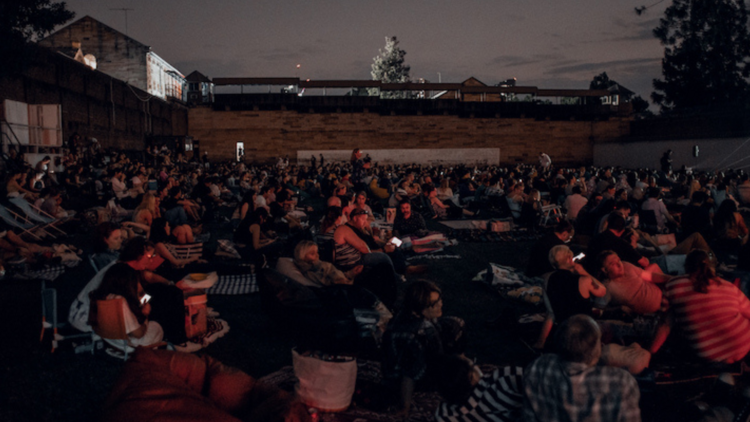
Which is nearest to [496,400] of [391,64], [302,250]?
[302,250]

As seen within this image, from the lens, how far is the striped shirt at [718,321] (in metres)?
4.01

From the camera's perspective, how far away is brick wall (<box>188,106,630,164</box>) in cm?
3678

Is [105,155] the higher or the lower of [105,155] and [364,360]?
the higher

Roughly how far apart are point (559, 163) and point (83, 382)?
3964 centimetres

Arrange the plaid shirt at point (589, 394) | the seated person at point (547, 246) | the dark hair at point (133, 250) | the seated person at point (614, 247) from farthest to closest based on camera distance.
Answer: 1. the seated person at point (547, 246)
2. the seated person at point (614, 247)
3. the dark hair at point (133, 250)
4. the plaid shirt at point (589, 394)

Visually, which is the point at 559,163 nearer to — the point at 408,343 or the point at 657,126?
the point at 657,126

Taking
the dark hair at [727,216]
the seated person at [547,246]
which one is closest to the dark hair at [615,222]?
the seated person at [547,246]

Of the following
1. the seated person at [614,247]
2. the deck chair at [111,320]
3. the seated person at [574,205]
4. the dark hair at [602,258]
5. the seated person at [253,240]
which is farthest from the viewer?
the seated person at [574,205]

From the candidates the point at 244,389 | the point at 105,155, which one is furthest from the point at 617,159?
the point at 244,389

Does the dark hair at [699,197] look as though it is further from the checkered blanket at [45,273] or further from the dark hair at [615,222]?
the checkered blanket at [45,273]

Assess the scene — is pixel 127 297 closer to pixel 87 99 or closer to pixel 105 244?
pixel 105 244

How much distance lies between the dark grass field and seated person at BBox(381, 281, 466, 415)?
1.26 meters

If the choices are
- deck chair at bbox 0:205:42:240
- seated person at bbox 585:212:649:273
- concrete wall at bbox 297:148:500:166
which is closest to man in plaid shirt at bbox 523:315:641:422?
seated person at bbox 585:212:649:273

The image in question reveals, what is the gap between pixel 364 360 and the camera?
4.71 m
